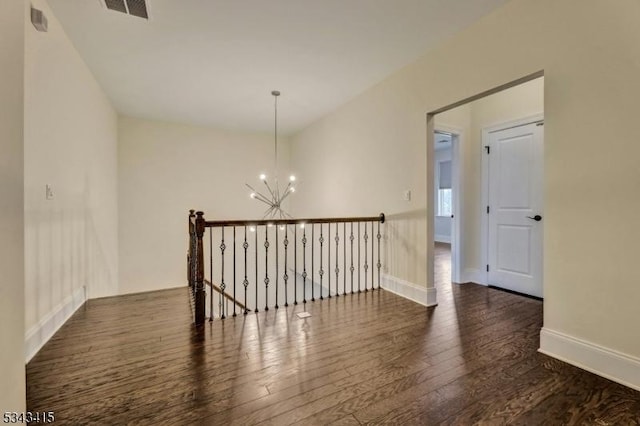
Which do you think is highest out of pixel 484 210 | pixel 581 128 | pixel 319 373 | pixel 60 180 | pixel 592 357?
pixel 581 128

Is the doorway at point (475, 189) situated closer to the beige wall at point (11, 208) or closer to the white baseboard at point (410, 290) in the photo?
the white baseboard at point (410, 290)

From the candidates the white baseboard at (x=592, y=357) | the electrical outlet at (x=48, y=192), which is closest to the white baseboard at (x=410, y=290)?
the white baseboard at (x=592, y=357)

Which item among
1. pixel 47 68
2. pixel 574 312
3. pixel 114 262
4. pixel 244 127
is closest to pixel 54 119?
pixel 47 68

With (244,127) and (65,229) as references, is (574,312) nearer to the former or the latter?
(65,229)

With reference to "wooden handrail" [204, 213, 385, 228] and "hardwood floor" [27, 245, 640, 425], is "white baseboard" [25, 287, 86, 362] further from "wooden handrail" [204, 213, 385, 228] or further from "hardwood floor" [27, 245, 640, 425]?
"wooden handrail" [204, 213, 385, 228]

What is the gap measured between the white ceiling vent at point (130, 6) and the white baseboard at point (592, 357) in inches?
165

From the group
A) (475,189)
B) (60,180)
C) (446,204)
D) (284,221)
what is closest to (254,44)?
(284,221)

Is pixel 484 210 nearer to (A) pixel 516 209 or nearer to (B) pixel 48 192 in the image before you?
(A) pixel 516 209

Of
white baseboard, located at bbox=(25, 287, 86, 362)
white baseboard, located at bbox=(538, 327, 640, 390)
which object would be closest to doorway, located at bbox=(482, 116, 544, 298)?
white baseboard, located at bbox=(538, 327, 640, 390)

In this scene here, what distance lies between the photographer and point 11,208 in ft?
4.03

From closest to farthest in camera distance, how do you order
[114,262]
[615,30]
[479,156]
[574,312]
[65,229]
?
[615,30], [574,312], [65,229], [479,156], [114,262]

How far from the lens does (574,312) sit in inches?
82.0

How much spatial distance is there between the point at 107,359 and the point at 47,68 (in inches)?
98.5

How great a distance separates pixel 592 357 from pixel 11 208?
341 cm
